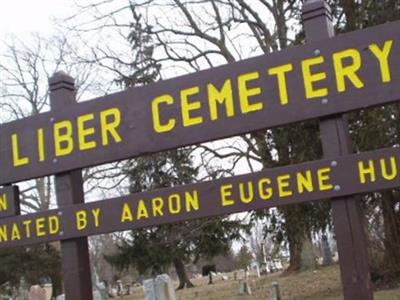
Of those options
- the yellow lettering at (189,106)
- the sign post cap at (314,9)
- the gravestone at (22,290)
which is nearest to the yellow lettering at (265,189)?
the yellow lettering at (189,106)

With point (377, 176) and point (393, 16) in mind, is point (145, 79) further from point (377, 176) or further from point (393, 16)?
point (377, 176)

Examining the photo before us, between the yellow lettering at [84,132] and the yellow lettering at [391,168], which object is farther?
the yellow lettering at [84,132]

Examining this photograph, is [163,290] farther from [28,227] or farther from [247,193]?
[247,193]

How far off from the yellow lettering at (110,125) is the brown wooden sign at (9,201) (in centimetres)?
106

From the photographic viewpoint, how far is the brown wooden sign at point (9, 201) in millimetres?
5555

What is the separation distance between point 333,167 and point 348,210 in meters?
0.32

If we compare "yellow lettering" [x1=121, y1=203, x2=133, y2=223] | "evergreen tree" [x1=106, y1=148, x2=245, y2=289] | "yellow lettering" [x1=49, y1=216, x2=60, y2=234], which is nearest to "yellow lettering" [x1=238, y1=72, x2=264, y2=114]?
"yellow lettering" [x1=121, y1=203, x2=133, y2=223]

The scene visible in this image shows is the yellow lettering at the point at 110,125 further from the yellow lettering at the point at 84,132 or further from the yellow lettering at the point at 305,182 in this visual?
the yellow lettering at the point at 305,182

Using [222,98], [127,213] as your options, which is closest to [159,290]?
[127,213]

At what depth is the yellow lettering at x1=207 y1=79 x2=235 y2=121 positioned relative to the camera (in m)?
4.76

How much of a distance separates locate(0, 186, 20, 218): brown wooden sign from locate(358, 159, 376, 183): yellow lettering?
119 inches

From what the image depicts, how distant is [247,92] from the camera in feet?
15.5

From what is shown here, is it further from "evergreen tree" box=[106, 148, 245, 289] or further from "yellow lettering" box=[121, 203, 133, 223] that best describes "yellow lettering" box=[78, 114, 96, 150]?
"evergreen tree" box=[106, 148, 245, 289]

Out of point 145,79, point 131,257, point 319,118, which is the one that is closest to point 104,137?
point 319,118
